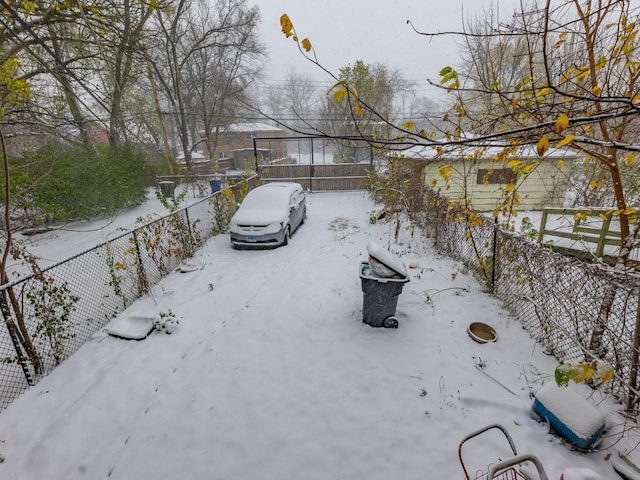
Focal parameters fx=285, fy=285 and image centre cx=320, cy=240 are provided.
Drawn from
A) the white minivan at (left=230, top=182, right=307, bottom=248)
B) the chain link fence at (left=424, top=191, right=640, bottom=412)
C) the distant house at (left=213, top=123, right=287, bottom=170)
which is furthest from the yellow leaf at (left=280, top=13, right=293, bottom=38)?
the distant house at (left=213, top=123, right=287, bottom=170)

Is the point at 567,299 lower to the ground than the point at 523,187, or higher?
lower

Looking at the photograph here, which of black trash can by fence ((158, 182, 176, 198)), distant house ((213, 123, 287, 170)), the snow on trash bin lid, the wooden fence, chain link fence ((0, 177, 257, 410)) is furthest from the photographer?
distant house ((213, 123, 287, 170))

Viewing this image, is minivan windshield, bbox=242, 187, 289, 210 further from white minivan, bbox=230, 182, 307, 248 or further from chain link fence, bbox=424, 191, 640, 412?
chain link fence, bbox=424, 191, 640, 412

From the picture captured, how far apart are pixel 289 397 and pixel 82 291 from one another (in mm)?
4864

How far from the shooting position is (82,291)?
544cm

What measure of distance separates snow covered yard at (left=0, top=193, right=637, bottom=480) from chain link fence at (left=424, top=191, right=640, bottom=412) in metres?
0.28

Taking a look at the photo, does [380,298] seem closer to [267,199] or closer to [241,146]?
[267,199]

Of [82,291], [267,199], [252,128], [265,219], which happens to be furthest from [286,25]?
[252,128]

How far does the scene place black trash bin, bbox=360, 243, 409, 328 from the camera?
3873mm

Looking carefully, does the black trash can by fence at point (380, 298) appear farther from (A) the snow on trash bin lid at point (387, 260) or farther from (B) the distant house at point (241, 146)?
(B) the distant house at point (241, 146)

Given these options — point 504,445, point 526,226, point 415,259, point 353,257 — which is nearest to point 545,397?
point 504,445

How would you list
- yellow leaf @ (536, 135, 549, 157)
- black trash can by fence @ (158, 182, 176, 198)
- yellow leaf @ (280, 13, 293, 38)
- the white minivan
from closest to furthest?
1. yellow leaf @ (536, 135, 549, 157)
2. yellow leaf @ (280, 13, 293, 38)
3. the white minivan
4. black trash can by fence @ (158, 182, 176, 198)

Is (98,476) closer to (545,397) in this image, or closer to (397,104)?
(545,397)

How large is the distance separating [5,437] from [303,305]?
351cm
